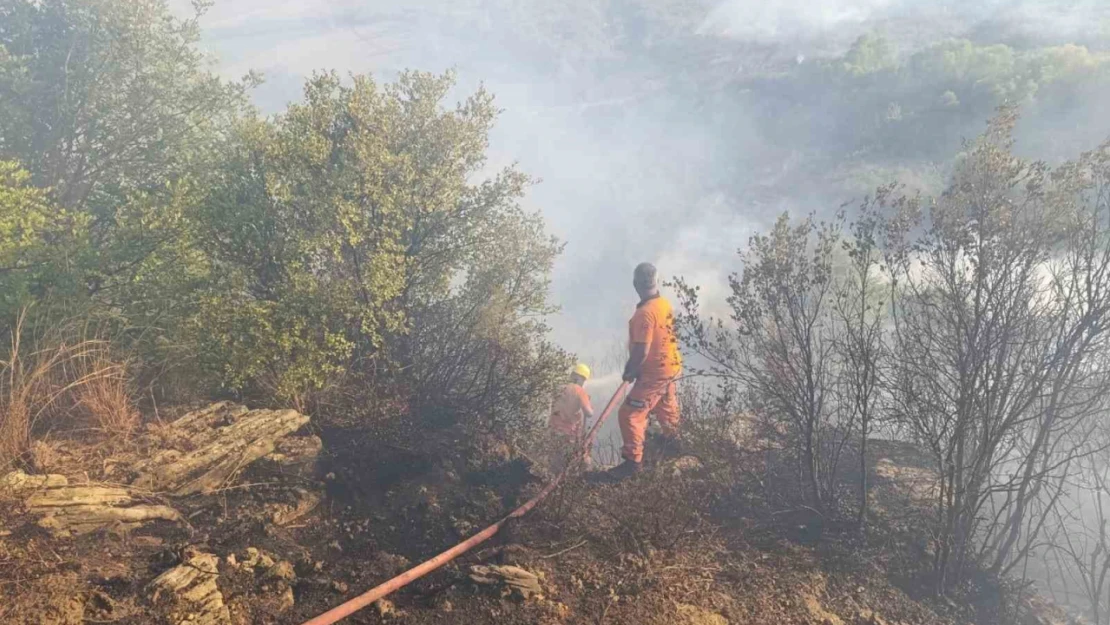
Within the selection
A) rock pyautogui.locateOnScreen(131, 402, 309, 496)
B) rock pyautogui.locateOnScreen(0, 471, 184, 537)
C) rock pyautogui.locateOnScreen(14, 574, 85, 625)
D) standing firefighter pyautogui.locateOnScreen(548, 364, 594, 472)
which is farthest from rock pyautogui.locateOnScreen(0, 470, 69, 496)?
standing firefighter pyautogui.locateOnScreen(548, 364, 594, 472)

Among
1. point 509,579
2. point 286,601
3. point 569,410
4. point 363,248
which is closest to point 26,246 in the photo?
point 363,248

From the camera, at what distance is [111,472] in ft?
13.1

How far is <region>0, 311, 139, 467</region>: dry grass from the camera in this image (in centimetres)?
411

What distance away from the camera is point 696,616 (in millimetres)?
3787

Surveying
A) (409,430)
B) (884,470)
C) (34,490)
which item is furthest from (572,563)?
(884,470)

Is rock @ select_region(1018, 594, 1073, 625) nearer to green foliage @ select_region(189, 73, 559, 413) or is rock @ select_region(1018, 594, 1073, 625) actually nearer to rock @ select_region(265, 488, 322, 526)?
green foliage @ select_region(189, 73, 559, 413)

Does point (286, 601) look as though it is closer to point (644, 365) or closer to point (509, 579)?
point (509, 579)

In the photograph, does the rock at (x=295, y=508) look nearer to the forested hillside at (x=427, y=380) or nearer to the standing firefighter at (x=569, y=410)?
the forested hillside at (x=427, y=380)

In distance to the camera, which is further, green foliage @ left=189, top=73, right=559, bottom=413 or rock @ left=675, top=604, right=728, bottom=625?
green foliage @ left=189, top=73, right=559, bottom=413

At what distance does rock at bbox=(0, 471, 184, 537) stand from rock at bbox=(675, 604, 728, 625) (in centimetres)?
327

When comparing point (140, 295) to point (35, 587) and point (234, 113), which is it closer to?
point (35, 587)

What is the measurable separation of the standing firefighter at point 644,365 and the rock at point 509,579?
2.09 metres

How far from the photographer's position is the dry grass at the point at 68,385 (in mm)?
4109

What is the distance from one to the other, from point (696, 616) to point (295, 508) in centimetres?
293
